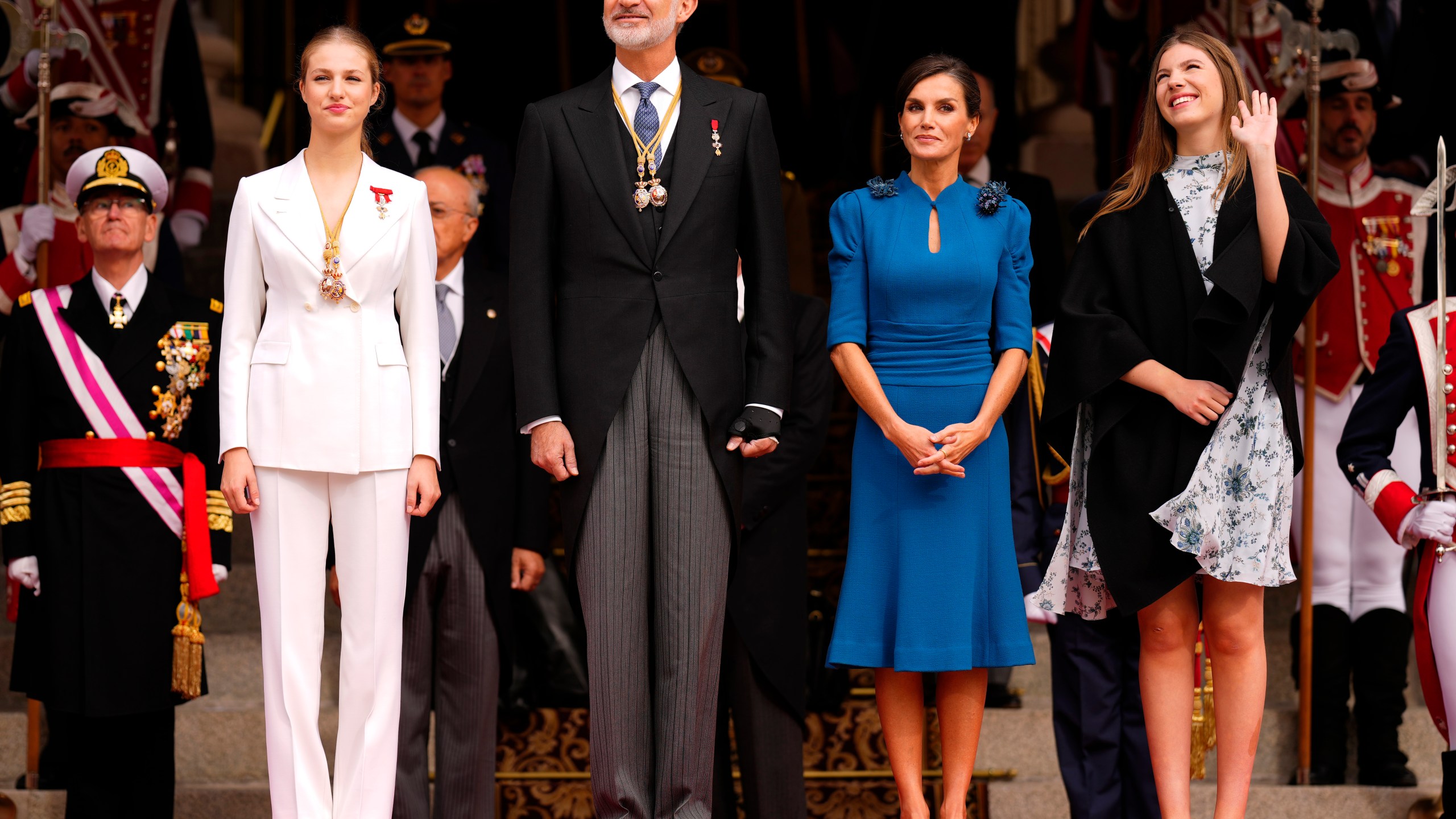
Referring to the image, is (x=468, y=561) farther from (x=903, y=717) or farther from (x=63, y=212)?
(x=63, y=212)

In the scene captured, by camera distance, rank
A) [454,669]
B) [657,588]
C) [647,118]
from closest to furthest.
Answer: [657,588] → [647,118] → [454,669]

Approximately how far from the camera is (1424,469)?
426cm

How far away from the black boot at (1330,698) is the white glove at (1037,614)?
1.01 metres

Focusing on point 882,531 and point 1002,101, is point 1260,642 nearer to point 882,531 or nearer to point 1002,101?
point 882,531

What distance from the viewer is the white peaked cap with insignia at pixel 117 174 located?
457 centimetres

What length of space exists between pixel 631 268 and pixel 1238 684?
5.31 feet

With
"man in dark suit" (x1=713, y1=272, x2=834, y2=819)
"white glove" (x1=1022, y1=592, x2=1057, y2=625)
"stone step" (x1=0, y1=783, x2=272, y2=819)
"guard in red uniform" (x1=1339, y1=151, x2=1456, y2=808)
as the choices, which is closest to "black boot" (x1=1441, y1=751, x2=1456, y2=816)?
"guard in red uniform" (x1=1339, y1=151, x2=1456, y2=808)

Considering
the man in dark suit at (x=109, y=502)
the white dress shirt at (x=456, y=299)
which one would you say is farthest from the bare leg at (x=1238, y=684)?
the man in dark suit at (x=109, y=502)

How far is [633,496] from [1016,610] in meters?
0.97

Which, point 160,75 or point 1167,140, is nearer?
point 1167,140

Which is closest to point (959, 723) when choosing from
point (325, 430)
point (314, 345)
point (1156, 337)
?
point (1156, 337)

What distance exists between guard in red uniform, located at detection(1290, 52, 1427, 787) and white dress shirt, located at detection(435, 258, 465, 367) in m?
2.67

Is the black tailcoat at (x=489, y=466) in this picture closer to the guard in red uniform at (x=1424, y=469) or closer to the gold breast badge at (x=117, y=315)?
the gold breast badge at (x=117, y=315)

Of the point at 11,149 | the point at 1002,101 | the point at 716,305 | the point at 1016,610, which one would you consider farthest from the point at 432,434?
the point at 1002,101
